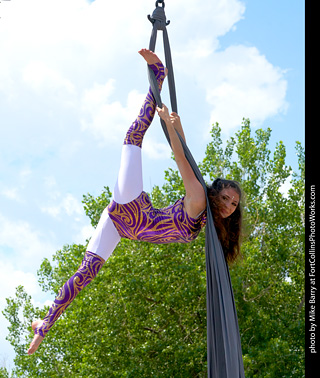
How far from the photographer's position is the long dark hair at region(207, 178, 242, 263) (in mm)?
3033

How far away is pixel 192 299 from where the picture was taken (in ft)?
25.9

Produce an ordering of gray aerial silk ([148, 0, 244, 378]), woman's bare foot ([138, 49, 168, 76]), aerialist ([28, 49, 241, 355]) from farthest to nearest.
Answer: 1. woman's bare foot ([138, 49, 168, 76])
2. aerialist ([28, 49, 241, 355])
3. gray aerial silk ([148, 0, 244, 378])

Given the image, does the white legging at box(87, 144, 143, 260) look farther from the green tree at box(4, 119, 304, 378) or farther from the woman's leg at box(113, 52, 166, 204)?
the green tree at box(4, 119, 304, 378)

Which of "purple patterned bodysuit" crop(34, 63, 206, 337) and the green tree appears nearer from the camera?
"purple patterned bodysuit" crop(34, 63, 206, 337)

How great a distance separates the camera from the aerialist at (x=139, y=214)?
3004 millimetres

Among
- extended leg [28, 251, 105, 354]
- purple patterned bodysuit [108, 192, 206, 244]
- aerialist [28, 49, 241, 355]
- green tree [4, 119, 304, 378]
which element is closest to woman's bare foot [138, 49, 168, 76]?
aerialist [28, 49, 241, 355]

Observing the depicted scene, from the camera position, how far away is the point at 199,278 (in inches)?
303

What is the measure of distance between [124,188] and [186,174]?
37 centimetres

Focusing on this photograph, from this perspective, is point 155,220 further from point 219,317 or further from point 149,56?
point 149,56

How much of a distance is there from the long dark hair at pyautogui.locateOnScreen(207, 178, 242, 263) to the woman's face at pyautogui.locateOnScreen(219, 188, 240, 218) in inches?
0.7

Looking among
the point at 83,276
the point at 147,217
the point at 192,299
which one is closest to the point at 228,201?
the point at 147,217

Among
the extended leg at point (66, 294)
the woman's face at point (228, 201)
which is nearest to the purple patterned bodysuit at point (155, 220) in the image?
the woman's face at point (228, 201)
